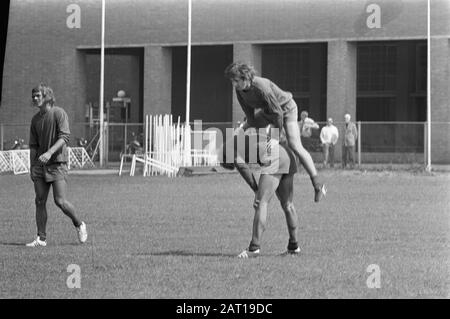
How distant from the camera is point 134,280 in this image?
32.9 ft

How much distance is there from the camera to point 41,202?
13.5 m

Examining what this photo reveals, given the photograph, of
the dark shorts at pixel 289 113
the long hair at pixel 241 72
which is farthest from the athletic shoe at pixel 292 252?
the long hair at pixel 241 72

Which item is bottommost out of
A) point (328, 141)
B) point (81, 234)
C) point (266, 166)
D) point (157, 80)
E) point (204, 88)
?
point (81, 234)

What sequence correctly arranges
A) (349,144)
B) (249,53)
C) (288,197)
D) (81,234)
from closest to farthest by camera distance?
1. (288,197)
2. (81,234)
3. (349,144)
4. (249,53)

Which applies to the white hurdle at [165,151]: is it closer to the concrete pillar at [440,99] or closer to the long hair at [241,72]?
the concrete pillar at [440,99]

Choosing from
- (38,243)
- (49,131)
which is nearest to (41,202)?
(38,243)

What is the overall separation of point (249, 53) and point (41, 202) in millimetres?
36183

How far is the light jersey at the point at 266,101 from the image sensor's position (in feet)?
36.8

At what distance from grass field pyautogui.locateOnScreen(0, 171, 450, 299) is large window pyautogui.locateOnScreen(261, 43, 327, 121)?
32406 millimetres

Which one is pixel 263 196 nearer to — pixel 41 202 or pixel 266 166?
pixel 266 166

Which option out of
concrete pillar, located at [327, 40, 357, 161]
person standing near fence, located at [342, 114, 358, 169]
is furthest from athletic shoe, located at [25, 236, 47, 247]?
concrete pillar, located at [327, 40, 357, 161]

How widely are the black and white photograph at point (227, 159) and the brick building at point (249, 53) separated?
0.28ft

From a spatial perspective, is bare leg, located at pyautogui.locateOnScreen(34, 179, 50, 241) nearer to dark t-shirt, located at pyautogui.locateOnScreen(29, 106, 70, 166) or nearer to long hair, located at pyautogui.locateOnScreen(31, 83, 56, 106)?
dark t-shirt, located at pyautogui.locateOnScreen(29, 106, 70, 166)
